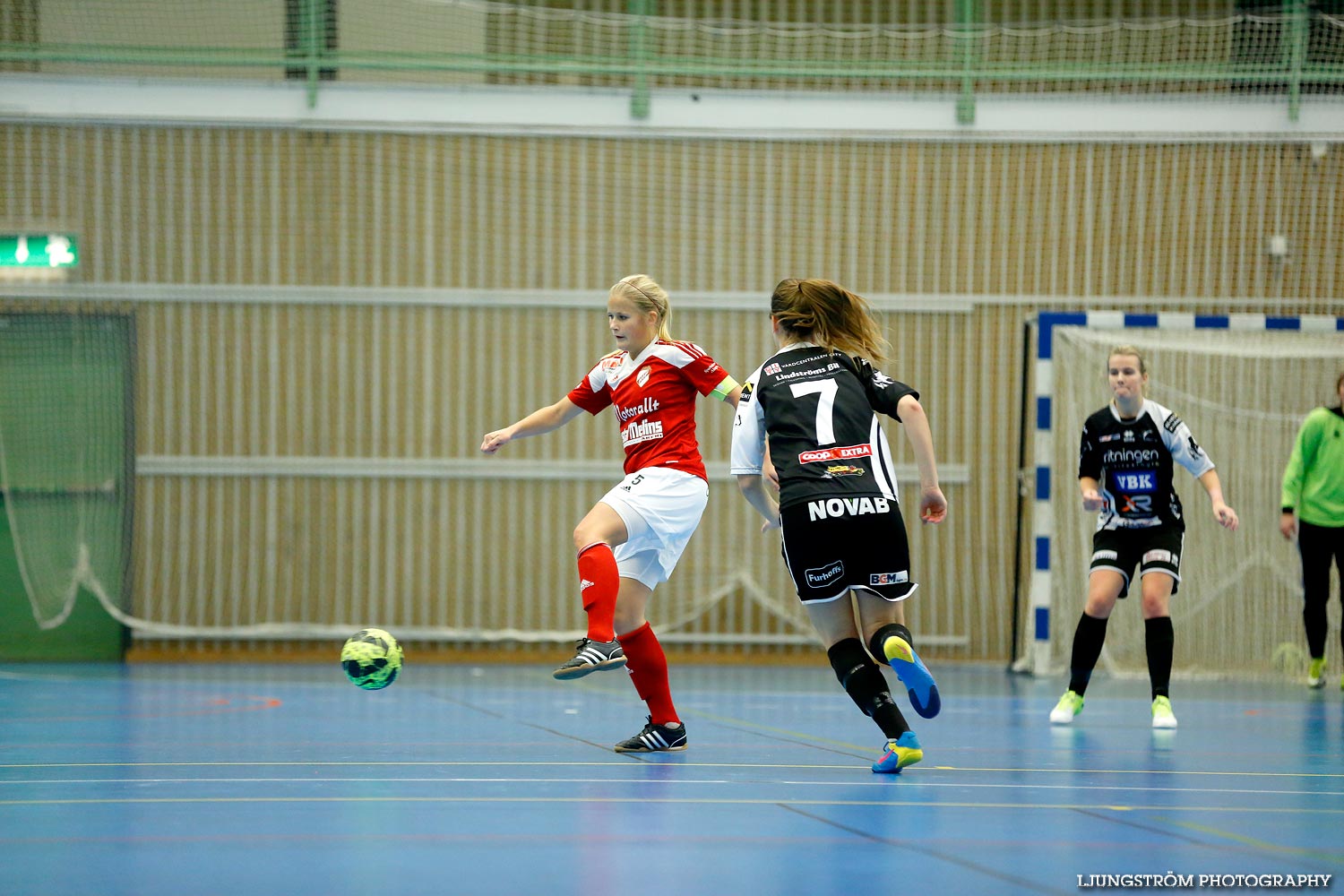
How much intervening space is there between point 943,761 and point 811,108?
834cm

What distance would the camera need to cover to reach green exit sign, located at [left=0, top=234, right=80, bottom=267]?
38.5 ft

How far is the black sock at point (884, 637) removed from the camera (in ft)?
14.3

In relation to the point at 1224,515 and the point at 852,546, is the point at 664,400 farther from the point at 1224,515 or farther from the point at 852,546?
the point at 1224,515

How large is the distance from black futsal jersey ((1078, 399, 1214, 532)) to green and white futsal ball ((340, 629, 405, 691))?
3463mm

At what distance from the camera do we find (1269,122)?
12.1m

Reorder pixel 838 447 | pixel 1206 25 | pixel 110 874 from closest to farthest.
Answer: pixel 110 874
pixel 838 447
pixel 1206 25

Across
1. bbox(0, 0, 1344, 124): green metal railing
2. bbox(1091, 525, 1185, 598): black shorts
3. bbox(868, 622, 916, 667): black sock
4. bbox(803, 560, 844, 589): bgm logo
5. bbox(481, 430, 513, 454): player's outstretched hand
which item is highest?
bbox(0, 0, 1344, 124): green metal railing

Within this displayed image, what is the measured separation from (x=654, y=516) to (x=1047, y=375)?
609 centimetres

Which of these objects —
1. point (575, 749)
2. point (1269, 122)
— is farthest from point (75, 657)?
point (1269, 122)

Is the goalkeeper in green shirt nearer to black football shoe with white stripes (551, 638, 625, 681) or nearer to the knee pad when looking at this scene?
the knee pad

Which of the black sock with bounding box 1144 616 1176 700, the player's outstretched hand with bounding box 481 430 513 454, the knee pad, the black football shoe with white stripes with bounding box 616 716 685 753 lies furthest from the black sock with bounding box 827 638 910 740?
the black sock with bounding box 1144 616 1176 700

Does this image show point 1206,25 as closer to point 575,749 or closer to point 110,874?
point 575,749

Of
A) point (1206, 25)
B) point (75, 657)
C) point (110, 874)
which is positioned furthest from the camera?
point (1206, 25)

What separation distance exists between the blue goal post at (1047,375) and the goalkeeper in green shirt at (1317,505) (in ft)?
3.49
